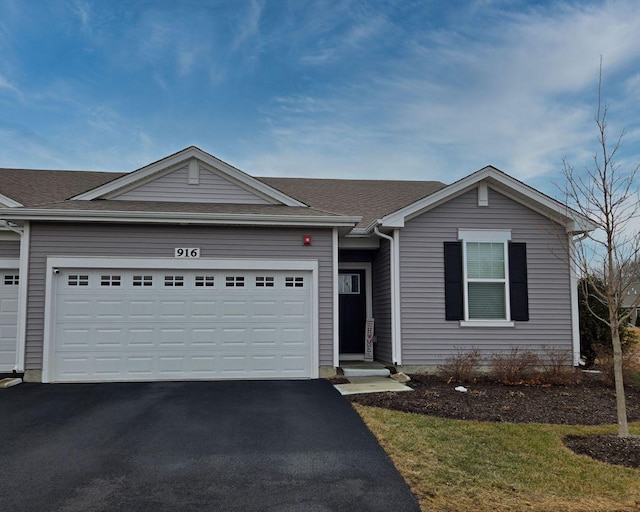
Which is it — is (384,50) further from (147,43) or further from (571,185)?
(571,185)

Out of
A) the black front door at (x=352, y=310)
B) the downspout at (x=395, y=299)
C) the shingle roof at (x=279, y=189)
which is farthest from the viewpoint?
the black front door at (x=352, y=310)

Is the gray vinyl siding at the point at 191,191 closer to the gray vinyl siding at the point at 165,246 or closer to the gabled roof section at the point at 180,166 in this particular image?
the gabled roof section at the point at 180,166

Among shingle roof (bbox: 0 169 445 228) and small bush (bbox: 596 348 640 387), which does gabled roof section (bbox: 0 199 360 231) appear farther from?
small bush (bbox: 596 348 640 387)

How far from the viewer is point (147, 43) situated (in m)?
14.1

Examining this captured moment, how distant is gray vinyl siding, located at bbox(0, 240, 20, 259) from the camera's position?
10.7 m

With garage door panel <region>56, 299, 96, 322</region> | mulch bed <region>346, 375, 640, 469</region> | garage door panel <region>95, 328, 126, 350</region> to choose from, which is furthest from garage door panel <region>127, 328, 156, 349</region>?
mulch bed <region>346, 375, 640, 469</region>

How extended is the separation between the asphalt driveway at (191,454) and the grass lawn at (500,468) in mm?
282

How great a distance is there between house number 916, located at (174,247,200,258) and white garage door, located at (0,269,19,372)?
3733 mm

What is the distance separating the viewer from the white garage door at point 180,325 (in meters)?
9.66

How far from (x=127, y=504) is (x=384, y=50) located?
13.9 meters

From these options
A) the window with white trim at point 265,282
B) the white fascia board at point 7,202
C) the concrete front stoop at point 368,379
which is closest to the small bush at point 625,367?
the concrete front stoop at point 368,379

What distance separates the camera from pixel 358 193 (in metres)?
14.4

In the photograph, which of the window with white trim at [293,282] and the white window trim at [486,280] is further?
the white window trim at [486,280]

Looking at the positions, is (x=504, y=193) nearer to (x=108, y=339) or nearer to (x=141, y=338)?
(x=141, y=338)
